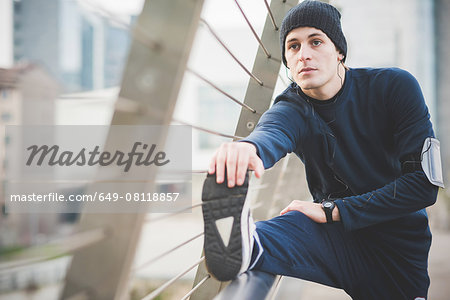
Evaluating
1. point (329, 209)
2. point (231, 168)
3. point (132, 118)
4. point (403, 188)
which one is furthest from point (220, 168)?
point (403, 188)

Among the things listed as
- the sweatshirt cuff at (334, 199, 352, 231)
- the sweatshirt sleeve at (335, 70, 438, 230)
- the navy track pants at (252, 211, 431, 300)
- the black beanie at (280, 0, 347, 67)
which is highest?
the black beanie at (280, 0, 347, 67)

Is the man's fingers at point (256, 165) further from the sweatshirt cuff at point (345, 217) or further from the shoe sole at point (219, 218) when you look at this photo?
the sweatshirt cuff at point (345, 217)

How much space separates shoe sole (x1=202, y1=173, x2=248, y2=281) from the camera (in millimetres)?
759

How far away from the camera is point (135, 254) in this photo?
658 millimetres

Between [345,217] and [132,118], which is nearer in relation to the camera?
[132,118]

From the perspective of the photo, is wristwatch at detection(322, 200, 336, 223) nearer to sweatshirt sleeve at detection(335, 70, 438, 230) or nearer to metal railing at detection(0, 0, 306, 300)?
sweatshirt sleeve at detection(335, 70, 438, 230)

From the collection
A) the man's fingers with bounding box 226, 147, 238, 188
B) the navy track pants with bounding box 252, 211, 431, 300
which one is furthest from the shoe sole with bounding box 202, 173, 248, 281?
the navy track pants with bounding box 252, 211, 431, 300

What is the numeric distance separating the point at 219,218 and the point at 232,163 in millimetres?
109

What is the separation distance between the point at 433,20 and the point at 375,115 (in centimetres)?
1803

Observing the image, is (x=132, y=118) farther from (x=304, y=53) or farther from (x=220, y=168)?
(x=304, y=53)

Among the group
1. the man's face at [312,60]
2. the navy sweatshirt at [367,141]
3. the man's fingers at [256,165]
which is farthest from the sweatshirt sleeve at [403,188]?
the man's fingers at [256,165]

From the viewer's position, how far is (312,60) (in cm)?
111

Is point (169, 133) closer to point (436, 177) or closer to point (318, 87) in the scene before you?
point (318, 87)

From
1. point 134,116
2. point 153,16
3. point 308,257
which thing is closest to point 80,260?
point 134,116
